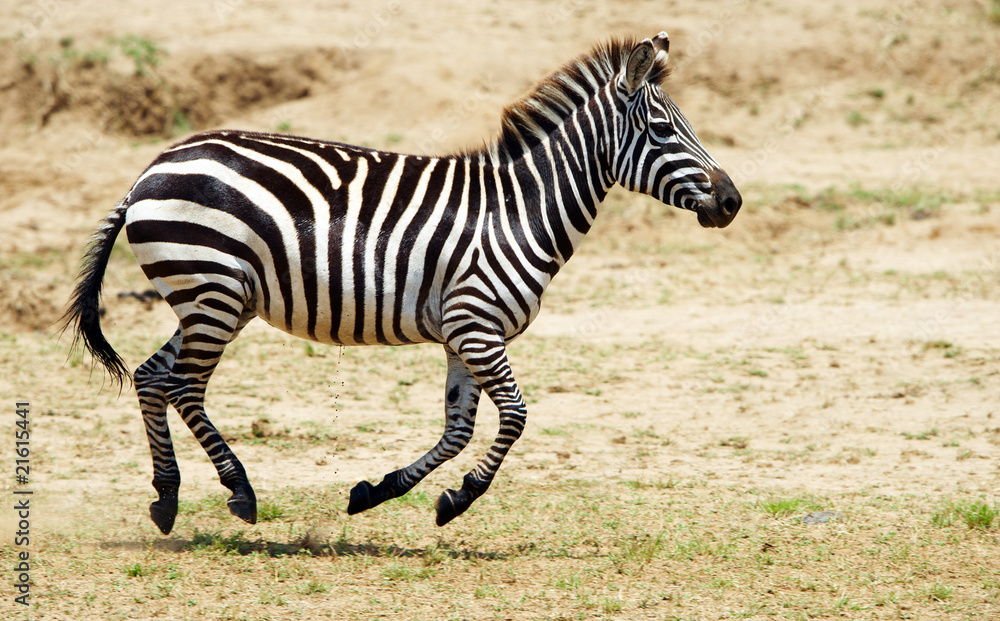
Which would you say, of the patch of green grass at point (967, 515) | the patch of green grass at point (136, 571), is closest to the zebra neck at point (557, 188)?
the patch of green grass at point (136, 571)

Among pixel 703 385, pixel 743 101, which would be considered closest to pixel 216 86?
pixel 743 101

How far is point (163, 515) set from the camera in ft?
17.5

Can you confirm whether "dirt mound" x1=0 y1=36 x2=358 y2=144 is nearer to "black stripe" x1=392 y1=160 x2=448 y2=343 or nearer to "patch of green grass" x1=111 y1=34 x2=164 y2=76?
"patch of green grass" x1=111 y1=34 x2=164 y2=76

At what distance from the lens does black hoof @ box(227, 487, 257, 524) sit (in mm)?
5219

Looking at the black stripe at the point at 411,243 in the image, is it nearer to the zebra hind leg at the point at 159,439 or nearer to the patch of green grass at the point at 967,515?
the zebra hind leg at the point at 159,439

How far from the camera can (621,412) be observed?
319 inches

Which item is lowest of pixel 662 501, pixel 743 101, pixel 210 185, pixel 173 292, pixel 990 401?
pixel 662 501

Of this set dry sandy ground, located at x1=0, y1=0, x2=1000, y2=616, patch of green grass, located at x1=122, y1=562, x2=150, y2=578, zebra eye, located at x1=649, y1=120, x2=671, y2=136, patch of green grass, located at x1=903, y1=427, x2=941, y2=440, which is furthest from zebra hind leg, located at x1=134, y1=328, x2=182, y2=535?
patch of green grass, located at x1=903, y1=427, x2=941, y2=440

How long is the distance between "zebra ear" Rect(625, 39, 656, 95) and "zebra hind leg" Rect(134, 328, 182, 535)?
117 inches

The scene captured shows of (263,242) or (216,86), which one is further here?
(216,86)

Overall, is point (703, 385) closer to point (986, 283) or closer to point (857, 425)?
point (857, 425)

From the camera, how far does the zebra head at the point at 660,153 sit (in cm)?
535

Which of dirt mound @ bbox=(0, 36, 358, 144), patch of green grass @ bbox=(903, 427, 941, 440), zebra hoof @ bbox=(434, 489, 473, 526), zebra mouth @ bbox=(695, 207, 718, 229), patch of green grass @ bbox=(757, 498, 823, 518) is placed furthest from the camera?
dirt mound @ bbox=(0, 36, 358, 144)

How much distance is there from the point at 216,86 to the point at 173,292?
38.4 ft
